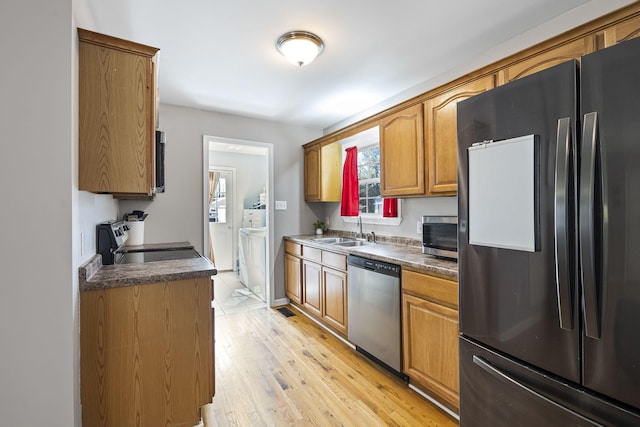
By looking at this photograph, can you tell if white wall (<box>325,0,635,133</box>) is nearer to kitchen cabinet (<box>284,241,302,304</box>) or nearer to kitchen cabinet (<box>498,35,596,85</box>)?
kitchen cabinet (<box>498,35,596,85</box>)

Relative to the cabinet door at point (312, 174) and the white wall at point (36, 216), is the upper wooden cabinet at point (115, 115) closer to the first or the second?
the white wall at point (36, 216)

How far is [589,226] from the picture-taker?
948 millimetres

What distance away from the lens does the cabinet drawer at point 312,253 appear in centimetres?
318

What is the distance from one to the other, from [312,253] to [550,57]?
8.31ft

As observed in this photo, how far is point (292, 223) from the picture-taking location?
13.4 feet

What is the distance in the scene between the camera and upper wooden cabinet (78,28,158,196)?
4.83 ft

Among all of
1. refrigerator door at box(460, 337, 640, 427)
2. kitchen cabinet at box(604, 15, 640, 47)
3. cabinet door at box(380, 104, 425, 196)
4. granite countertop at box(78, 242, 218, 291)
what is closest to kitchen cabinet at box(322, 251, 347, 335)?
cabinet door at box(380, 104, 425, 196)

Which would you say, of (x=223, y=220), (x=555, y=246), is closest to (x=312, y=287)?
(x=555, y=246)

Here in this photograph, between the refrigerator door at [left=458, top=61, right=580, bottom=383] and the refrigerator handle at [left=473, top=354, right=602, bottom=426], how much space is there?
0.09 m

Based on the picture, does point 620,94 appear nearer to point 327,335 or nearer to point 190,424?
point 190,424

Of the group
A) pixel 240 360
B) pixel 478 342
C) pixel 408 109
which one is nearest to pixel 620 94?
pixel 478 342

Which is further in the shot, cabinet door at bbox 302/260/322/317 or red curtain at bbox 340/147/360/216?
red curtain at bbox 340/147/360/216

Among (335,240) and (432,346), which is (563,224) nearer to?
(432,346)

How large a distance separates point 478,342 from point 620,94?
1.07 m
